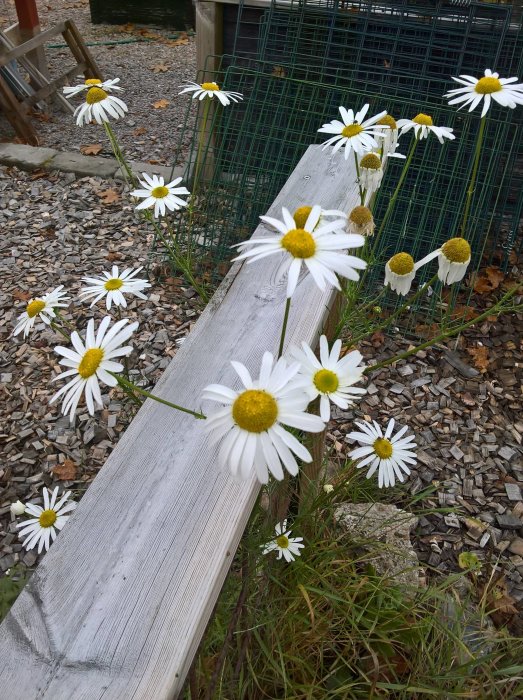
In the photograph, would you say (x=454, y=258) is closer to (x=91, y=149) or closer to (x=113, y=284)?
(x=113, y=284)

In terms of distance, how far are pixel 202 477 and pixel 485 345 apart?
2076 mm

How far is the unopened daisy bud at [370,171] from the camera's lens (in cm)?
114

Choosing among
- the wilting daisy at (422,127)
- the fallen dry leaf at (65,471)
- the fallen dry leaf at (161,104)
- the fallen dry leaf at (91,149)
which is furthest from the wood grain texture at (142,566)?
the fallen dry leaf at (161,104)

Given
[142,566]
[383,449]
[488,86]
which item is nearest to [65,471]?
[383,449]

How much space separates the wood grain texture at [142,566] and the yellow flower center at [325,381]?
0.22 m

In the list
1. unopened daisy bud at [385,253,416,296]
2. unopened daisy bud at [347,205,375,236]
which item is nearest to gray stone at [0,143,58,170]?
unopened daisy bud at [347,205,375,236]

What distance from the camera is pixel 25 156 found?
3.89m

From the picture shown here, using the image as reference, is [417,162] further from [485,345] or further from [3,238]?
[3,238]

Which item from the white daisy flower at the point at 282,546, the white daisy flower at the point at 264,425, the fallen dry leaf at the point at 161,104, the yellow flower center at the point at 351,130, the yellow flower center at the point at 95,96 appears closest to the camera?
the white daisy flower at the point at 264,425

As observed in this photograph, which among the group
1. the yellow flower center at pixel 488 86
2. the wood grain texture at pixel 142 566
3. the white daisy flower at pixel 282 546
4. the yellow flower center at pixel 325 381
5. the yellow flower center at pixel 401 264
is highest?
the yellow flower center at pixel 488 86

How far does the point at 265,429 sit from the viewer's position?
675mm

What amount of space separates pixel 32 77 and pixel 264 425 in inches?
191

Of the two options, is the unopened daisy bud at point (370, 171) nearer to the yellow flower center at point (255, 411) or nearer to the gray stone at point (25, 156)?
the yellow flower center at point (255, 411)

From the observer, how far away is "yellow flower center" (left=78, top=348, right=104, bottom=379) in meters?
0.82
